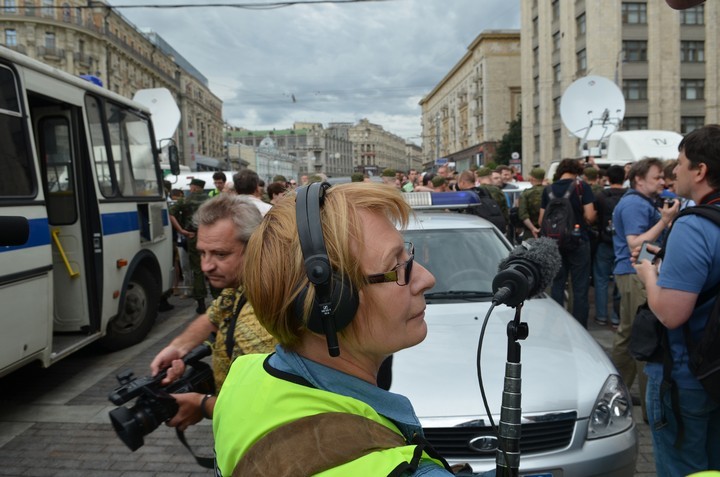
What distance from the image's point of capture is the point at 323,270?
988 millimetres

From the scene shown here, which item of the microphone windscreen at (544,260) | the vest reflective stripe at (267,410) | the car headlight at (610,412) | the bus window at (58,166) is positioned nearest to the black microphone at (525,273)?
the microphone windscreen at (544,260)

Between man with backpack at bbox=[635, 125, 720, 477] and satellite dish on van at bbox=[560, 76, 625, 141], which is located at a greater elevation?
satellite dish on van at bbox=[560, 76, 625, 141]

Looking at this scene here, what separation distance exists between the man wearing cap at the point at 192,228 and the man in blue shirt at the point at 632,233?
5798 mm

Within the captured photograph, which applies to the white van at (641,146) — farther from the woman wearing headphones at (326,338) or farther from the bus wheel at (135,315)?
the woman wearing headphones at (326,338)

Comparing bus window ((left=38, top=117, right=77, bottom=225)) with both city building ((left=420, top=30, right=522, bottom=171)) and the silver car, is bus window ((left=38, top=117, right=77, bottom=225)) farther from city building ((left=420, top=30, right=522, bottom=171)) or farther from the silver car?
city building ((left=420, top=30, right=522, bottom=171))

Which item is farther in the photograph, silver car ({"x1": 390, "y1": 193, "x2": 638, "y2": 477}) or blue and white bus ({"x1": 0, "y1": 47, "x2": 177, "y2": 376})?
blue and white bus ({"x1": 0, "y1": 47, "x2": 177, "y2": 376})

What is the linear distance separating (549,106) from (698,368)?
53.2 metres

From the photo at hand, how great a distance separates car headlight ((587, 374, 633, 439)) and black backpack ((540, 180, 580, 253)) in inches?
142

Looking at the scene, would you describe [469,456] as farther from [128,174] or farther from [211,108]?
[211,108]

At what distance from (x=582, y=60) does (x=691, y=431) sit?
163 ft

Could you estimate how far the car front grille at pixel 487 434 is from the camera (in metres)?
2.82

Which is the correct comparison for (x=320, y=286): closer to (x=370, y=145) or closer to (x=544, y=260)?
(x=544, y=260)

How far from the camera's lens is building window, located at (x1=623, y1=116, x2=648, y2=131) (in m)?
44.5

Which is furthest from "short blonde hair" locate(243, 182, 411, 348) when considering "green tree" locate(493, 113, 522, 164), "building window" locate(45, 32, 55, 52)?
"building window" locate(45, 32, 55, 52)
